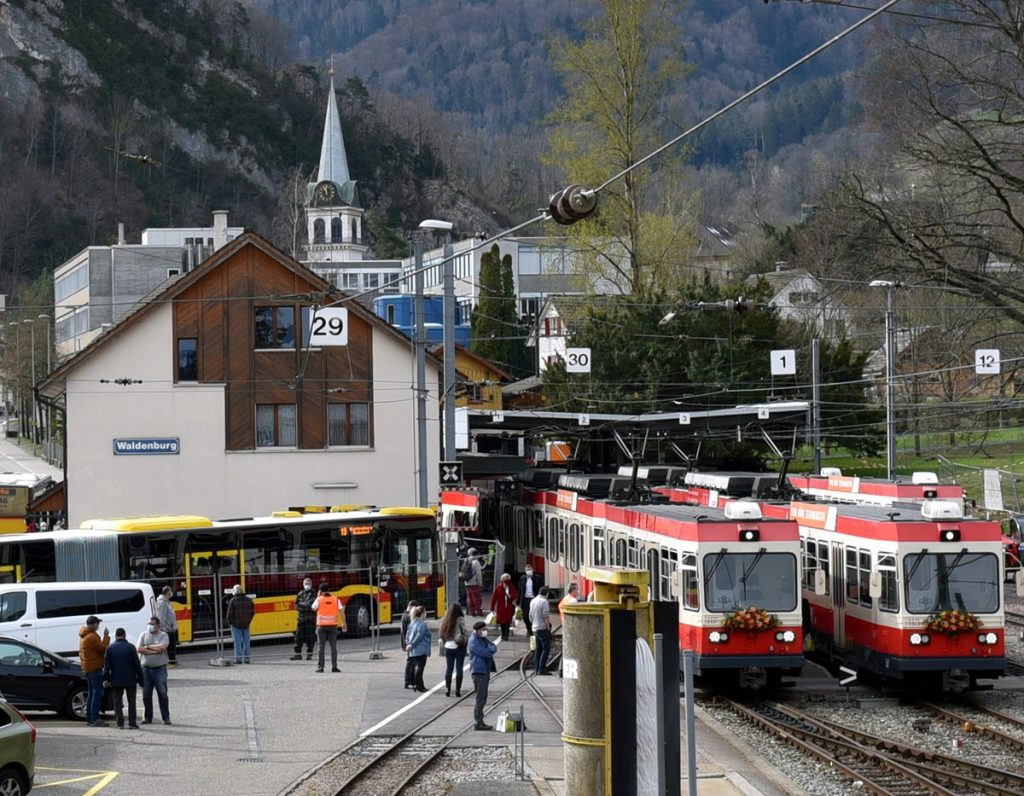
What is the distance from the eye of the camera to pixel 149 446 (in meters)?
46.4

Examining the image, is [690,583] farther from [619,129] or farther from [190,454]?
[619,129]

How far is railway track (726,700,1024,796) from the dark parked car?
9273 mm

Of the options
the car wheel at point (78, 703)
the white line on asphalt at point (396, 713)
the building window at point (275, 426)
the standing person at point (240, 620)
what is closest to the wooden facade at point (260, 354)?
the building window at point (275, 426)

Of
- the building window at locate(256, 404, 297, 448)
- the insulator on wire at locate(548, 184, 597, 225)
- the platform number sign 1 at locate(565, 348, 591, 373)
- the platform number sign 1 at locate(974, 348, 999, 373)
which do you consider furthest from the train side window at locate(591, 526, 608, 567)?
the building window at locate(256, 404, 297, 448)

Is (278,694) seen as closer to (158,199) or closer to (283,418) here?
(283,418)

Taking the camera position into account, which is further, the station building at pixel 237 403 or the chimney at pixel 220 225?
the chimney at pixel 220 225

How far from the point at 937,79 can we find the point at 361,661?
14.2 m

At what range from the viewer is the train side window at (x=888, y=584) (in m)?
21.9

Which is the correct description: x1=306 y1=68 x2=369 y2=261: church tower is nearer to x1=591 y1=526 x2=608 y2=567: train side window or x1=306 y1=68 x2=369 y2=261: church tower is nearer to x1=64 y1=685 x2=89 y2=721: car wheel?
x1=591 y1=526 x2=608 y2=567: train side window

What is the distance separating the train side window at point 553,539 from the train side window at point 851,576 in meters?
13.1

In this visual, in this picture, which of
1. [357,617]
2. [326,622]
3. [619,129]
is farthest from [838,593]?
[619,129]

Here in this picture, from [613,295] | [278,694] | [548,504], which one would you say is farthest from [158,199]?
[278,694]

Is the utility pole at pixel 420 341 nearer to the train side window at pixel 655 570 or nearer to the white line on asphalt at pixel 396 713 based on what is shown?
the train side window at pixel 655 570

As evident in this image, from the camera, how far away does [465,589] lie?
34750 mm
